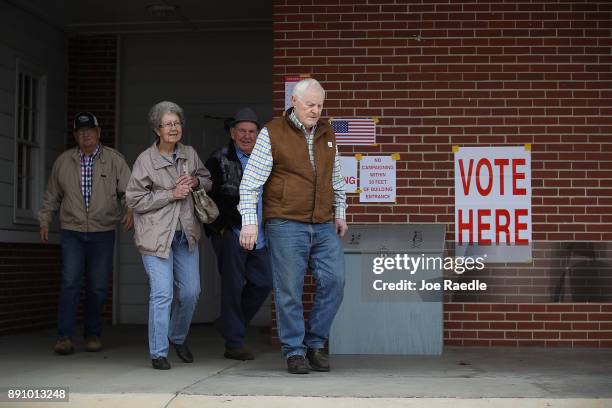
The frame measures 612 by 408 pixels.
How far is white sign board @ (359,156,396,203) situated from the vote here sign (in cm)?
56

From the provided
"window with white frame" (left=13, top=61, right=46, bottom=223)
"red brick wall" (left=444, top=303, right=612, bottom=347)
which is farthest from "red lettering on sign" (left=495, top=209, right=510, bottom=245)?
"window with white frame" (left=13, top=61, right=46, bottom=223)

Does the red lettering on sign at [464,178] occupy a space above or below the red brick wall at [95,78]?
below

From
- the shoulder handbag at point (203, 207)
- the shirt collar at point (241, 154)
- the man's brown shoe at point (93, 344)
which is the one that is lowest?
the man's brown shoe at point (93, 344)

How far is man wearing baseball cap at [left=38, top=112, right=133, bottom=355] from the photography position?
7695 millimetres

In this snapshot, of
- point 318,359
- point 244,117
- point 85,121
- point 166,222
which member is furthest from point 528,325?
point 85,121

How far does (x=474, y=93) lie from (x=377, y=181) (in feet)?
3.70

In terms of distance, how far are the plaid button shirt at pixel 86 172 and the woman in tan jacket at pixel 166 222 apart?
1439 mm

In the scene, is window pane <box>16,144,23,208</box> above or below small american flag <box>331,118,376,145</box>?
below

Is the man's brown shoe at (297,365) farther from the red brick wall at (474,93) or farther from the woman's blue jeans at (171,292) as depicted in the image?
the red brick wall at (474,93)

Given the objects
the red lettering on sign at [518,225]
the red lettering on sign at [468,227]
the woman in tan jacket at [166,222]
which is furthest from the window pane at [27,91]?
the red lettering on sign at [518,225]

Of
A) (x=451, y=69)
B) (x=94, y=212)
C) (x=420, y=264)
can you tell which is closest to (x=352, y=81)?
(x=451, y=69)

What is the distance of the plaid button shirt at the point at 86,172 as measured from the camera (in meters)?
7.87

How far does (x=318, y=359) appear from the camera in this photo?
20.5ft

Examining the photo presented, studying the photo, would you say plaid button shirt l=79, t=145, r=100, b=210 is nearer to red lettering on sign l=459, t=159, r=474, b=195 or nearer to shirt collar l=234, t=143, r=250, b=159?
shirt collar l=234, t=143, r=250, b=159
